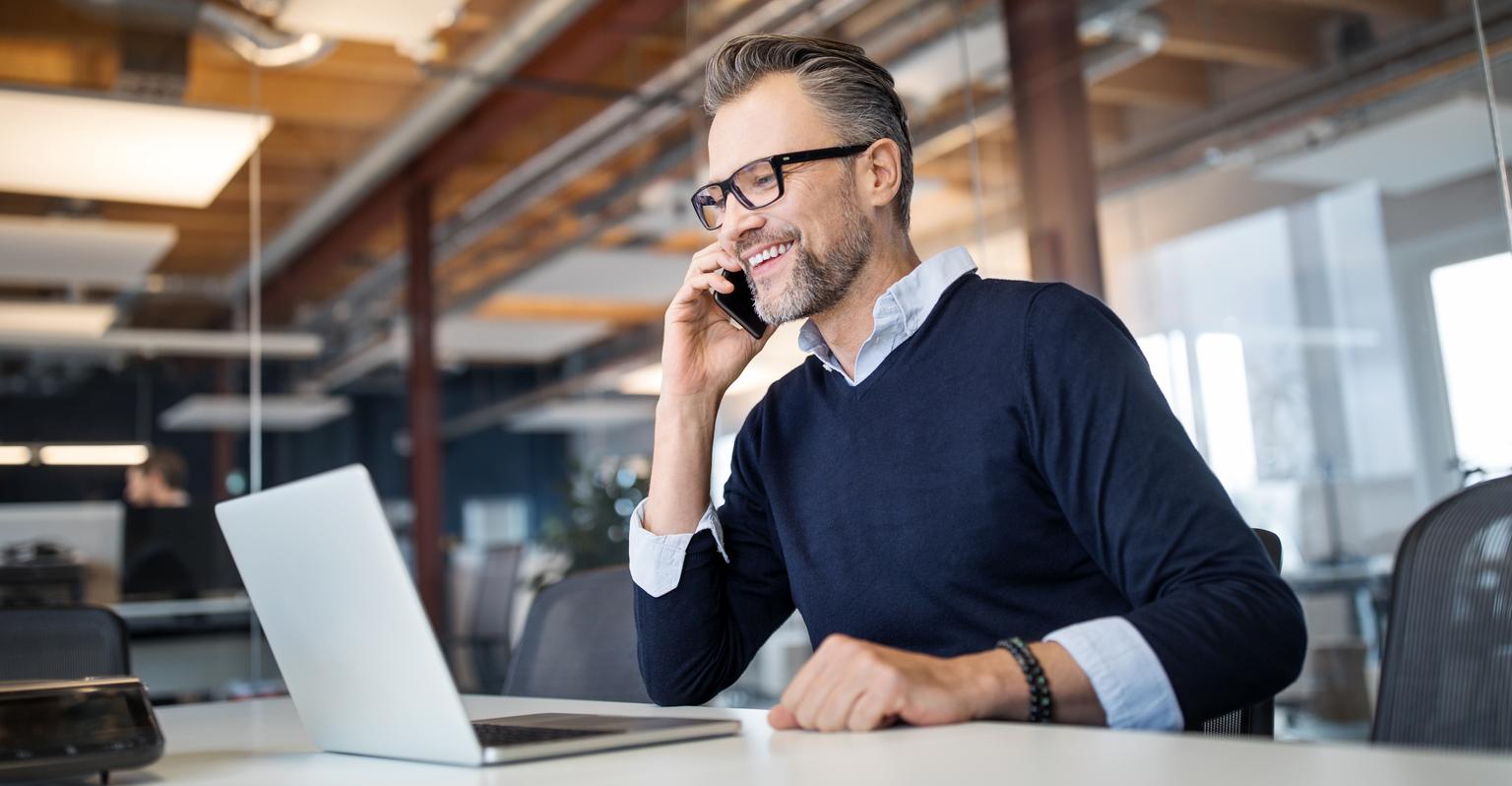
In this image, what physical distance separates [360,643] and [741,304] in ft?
2.87

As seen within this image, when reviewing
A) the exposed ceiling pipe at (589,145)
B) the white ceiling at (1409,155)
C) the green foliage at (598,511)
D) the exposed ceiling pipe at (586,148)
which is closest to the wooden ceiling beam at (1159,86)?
the white ceiling at (1409,155)

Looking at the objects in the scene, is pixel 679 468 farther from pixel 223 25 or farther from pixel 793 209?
pixel 223 25

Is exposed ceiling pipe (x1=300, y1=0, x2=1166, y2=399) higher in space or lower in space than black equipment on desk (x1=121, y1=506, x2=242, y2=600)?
higher

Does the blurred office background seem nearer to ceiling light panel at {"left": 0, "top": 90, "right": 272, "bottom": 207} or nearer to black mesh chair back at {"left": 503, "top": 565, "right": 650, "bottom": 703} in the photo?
ceiling light panel at {"left": 0, "top": 90, "right": 272, "bottom": 207}

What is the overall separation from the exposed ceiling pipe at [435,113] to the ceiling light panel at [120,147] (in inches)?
15.1

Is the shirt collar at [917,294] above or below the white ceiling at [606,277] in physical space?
below

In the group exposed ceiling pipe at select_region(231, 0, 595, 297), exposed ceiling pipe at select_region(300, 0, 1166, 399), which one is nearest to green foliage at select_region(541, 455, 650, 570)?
exposed ceiling pipe at select_region(300, 0, 1166, 399)

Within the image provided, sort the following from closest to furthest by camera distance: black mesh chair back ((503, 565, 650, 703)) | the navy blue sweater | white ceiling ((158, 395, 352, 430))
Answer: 1. the navy blue sweater
2. black mesh chair back ((503, 565, 650, 703))
3. white ceiling ((158, 395, 352, 430))

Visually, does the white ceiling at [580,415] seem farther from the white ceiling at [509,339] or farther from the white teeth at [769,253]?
the white teeth at [769,253]

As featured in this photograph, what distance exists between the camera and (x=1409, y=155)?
4.06m

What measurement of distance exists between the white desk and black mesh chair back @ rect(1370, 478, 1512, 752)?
39cm

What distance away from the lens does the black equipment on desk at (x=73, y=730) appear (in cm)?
108

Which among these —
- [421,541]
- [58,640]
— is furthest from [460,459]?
[58,640]

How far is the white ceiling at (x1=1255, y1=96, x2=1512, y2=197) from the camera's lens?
3770 mm
